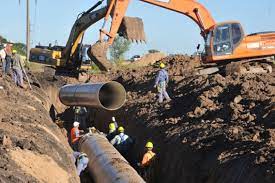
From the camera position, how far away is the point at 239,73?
19.5 metres

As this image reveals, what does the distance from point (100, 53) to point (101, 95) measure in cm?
273

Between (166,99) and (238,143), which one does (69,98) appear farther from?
(238,143)

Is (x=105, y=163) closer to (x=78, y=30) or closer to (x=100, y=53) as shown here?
Result: (x=100, y=53)

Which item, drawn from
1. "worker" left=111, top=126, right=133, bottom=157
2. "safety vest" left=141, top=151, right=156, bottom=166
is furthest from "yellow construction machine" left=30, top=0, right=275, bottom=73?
"safety vest" left=141, top=151, right=156, bottom=166

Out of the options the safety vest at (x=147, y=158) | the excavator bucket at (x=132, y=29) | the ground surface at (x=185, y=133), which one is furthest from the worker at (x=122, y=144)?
the excavator bucket at (x=132, y=29)

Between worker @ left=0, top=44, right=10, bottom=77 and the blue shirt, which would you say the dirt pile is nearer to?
the blue shirt

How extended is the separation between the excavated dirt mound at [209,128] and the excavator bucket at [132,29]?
2.50 metres

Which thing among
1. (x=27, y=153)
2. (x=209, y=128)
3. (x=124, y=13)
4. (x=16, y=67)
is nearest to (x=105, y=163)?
(x=209, y=128)

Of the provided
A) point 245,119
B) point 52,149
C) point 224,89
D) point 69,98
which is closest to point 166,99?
point 224,89

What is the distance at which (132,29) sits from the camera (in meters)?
22.3

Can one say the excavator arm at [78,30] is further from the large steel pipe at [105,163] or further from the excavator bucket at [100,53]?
the large steel pipe at [105,163]

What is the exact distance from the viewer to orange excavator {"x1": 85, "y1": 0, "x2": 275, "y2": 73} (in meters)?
19.7

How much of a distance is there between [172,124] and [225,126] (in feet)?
8.86

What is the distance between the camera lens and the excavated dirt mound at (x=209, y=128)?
1004cm
